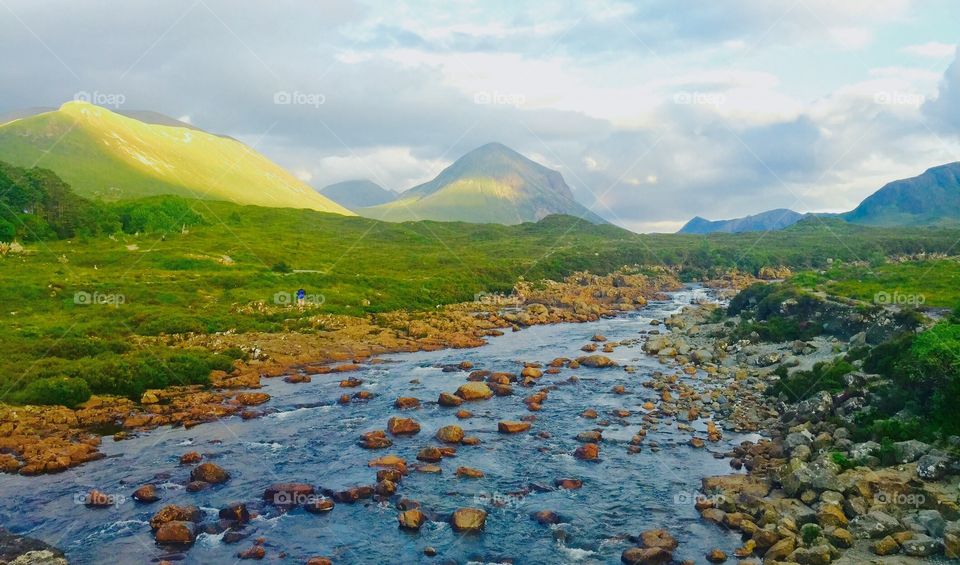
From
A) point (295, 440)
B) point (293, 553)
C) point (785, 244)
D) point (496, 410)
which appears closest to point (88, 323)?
point (295, 440)

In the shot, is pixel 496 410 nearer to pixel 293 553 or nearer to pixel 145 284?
pixel 293 553

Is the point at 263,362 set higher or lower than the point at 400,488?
higher

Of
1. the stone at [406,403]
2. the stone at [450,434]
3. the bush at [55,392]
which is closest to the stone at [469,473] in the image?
the stone at [450,434]

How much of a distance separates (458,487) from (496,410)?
38.4ft

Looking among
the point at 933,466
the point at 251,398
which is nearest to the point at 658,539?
the point at 933,466

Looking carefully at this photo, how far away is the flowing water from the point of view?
67.8 ft

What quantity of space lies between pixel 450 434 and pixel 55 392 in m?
24.0

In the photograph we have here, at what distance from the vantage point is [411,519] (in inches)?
870

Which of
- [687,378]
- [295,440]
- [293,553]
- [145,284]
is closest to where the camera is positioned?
[293,553]

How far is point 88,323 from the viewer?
164 ft

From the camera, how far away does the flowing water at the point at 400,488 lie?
67.8 feet

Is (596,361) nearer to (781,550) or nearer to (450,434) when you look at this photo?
(450,434)

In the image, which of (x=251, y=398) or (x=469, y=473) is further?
(x=251, y=398)

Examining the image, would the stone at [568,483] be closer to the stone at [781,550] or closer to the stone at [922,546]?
the stone at [781,550]
